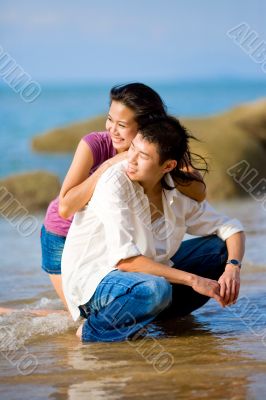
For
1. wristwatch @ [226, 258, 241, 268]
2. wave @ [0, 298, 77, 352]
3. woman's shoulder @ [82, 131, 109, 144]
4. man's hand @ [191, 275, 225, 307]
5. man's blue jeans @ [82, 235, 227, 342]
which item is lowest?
wave @ [0, 298, 77, 352]

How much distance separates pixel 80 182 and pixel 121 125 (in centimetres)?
31

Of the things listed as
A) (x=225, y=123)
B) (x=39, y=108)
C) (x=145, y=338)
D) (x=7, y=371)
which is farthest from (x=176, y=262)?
(x=39, y=108)

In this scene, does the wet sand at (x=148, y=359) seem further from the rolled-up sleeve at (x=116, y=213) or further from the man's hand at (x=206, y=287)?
the rolled-up sleeve at (x=116, y=213)

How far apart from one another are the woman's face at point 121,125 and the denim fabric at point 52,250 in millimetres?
620

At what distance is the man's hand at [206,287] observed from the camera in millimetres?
3695

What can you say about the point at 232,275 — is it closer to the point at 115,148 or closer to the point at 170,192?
the point at 170,192

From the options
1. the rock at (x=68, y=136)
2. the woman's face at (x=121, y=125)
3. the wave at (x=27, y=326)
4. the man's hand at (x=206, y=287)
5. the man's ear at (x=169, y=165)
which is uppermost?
the rock at (x=68, y=136)

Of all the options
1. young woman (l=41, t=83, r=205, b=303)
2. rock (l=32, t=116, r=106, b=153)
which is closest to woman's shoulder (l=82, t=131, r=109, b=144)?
young woman (l=41, t=83, r=205, b=303)

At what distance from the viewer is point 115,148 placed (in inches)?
159

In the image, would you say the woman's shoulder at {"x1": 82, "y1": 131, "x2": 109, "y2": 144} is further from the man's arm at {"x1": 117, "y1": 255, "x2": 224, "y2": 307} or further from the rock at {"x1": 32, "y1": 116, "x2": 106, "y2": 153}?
the rock at {"x1": 32, "y1": 116, "x2": 106, "y2": 153}

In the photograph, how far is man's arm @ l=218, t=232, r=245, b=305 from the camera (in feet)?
12.3

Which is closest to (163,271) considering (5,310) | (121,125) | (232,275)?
(232,275)

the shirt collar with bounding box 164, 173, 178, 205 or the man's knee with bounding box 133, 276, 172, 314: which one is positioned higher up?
the shirt collar with bounding box 164, 173, 178, 205

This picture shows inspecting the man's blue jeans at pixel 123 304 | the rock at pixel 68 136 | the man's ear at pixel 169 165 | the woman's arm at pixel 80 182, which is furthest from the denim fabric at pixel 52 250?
the rock at pixel 68 136
